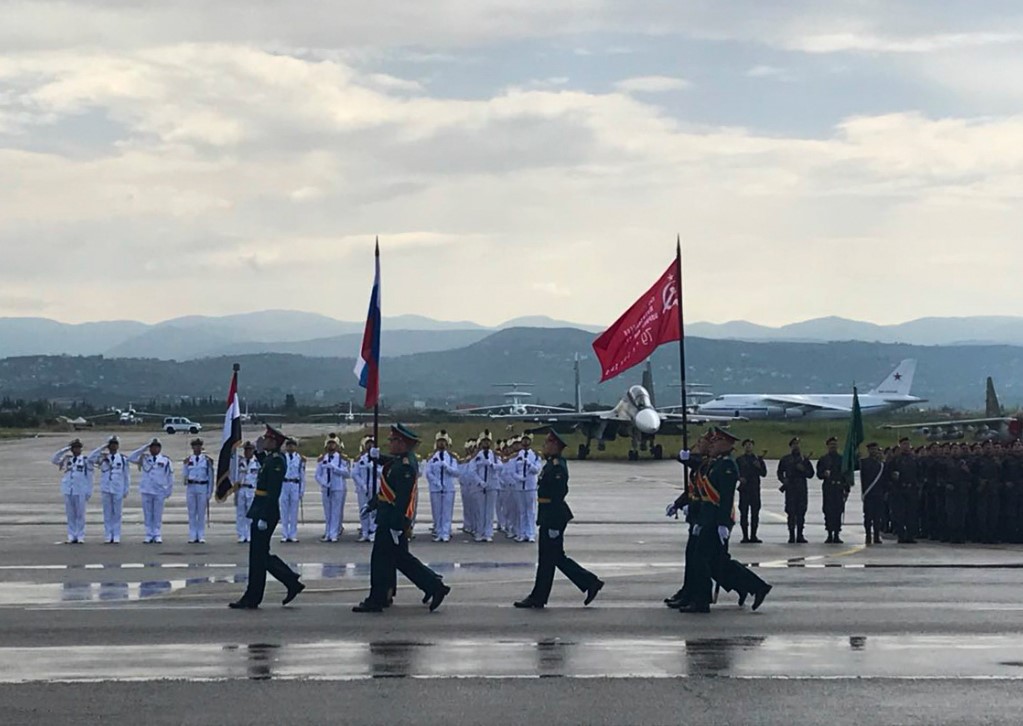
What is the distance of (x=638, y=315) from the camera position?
55.5 ft

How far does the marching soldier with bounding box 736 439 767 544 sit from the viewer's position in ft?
72.1

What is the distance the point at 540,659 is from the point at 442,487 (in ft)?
36.8

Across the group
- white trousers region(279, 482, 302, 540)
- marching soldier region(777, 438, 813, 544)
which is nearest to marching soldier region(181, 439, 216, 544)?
white trousers region(279, 482, 302, 540)

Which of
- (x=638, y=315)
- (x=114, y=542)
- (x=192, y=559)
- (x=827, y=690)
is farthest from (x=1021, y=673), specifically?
(x=114, y=542)

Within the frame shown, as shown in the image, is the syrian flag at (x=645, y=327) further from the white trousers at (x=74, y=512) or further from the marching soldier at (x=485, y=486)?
the white trousers at (x=74, y=512)

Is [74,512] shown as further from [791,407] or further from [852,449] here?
[791,407]

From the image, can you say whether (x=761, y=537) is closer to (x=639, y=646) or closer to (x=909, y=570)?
(x=909, y=570)

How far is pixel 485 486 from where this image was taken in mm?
22844

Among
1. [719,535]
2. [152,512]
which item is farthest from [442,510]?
[719,535]

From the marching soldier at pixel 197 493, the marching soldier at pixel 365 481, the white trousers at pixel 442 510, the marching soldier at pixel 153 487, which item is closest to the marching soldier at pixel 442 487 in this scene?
the white trousers at pixel 442 510

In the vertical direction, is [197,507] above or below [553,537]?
below

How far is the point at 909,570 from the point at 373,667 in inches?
354

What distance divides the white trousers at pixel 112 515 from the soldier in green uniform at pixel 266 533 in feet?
23.5

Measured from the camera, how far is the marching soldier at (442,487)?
22469 mm
